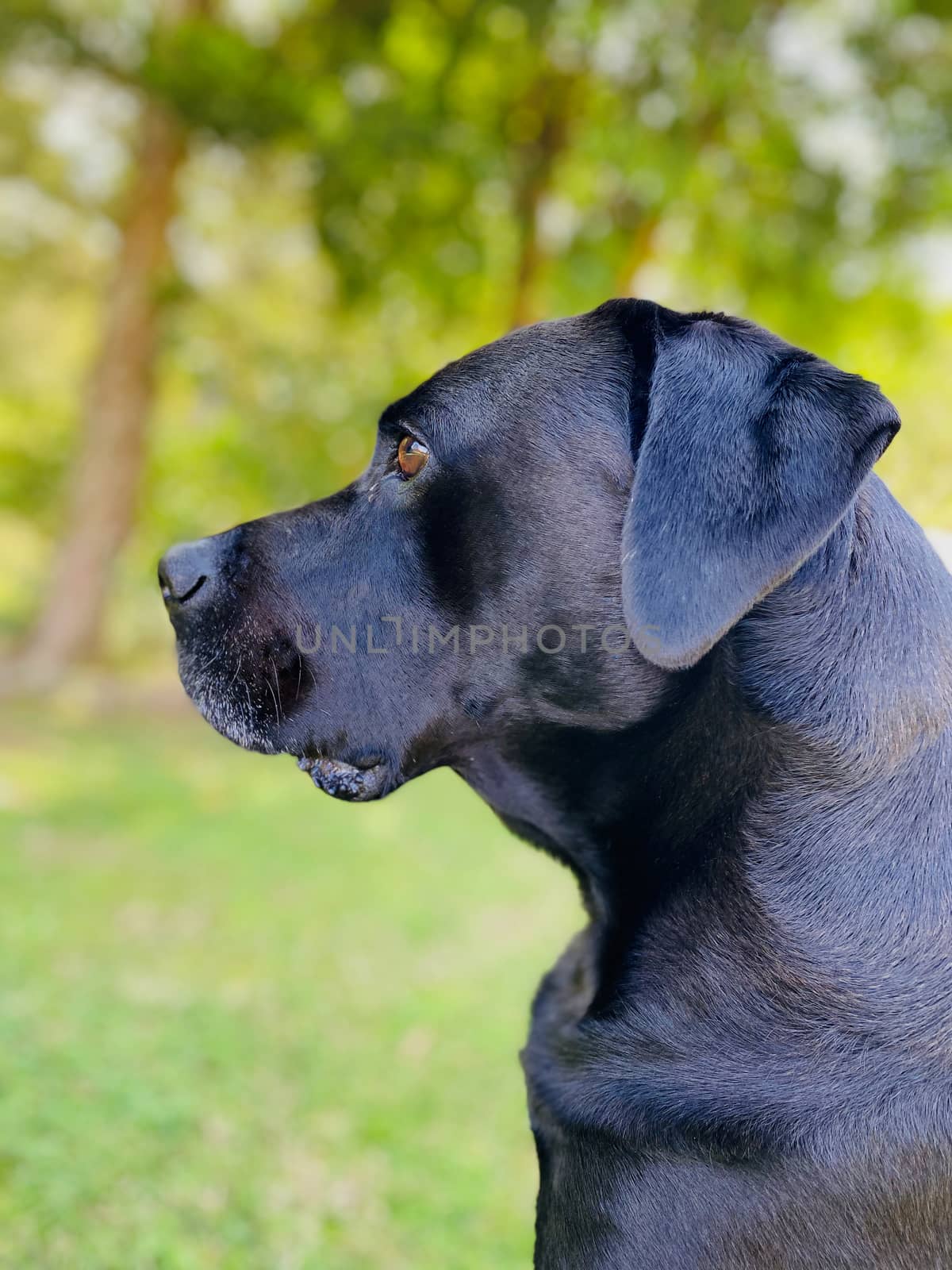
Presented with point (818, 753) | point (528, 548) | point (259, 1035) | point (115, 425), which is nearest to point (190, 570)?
point (528, 548)

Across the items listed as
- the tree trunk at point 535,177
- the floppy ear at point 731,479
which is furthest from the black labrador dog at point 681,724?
the tree trunk at point 535,177

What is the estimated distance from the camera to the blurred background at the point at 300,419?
3.18 m

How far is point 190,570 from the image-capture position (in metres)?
2.10

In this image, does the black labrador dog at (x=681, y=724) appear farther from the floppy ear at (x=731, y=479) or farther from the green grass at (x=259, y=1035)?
the green grass at (x=259, y=1035)

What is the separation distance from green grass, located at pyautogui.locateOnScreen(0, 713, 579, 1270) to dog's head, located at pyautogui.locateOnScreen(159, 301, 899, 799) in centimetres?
153

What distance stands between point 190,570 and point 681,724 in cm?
101

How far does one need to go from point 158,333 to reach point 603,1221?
10899 mm

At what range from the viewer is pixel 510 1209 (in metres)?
3.07

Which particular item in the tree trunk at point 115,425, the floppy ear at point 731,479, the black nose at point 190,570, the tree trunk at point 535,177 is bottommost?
the tree trunk at point 115,425

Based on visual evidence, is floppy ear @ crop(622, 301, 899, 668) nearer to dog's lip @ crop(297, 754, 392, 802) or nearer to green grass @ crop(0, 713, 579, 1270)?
dog's lip @ crop(297, 754, 392, 802)

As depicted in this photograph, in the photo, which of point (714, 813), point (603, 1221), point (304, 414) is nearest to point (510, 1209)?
point (603, 1221)

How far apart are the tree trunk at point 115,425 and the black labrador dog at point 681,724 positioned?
9.95 metres

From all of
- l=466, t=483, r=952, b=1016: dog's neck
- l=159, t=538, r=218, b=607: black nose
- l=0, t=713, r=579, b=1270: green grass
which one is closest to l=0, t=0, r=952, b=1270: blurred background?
l=0, t=713, r=579, b=1270: green grass

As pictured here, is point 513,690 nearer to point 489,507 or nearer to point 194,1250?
point 489,507
